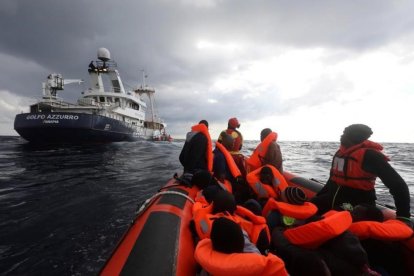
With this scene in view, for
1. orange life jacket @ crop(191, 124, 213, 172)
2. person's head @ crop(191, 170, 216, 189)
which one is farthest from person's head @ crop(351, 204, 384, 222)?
orange life jacket @ crop(191, 124, 213, 172)

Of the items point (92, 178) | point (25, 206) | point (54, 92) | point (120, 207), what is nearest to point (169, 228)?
point (120, 207)

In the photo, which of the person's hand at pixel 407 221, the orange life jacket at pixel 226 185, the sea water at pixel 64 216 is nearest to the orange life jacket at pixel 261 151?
the orange life jacket at pixel 226 185

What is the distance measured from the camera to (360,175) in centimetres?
272

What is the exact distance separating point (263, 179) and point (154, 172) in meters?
7.15

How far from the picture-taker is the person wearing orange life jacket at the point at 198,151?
4582mm

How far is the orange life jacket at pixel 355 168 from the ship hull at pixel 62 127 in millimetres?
20783

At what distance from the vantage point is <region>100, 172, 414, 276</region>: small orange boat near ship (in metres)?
2.04

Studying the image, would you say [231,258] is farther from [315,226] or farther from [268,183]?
[268,183]

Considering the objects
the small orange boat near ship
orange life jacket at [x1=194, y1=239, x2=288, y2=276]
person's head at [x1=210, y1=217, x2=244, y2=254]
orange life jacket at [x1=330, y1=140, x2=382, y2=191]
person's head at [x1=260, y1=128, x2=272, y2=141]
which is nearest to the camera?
orange life jacket at [x1=194, y1=239, x2=288, y2=276]

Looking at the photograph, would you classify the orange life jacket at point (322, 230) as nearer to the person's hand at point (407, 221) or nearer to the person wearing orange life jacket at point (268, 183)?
the person's hand at point (407, 221)

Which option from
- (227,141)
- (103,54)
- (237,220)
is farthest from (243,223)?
(103,54)

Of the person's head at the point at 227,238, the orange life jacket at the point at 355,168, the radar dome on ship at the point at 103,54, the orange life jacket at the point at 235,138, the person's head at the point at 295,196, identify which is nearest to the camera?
the person's head at the point at 227,238

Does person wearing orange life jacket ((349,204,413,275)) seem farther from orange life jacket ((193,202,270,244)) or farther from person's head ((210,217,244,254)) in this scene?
person's head ((210,217,244,254))

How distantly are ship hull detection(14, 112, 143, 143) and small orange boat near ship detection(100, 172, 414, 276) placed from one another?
1935 centimetres
